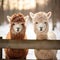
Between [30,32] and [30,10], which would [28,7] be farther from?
[30,32]

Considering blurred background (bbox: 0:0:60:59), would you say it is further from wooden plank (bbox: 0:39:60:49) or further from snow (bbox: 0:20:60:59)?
wooden plank (bbox: 0:39:60:49)

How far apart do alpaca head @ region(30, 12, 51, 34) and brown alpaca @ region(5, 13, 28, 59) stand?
122 millimetres

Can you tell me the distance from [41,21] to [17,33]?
268 mm

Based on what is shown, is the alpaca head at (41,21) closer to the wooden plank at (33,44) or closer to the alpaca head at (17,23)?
the alpaca head at (17,23)

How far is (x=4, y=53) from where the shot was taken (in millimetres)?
1646

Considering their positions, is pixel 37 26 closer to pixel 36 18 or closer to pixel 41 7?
pixel 36 18

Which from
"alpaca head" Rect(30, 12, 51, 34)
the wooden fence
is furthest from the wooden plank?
"alpaca head" Rect(30, 12, 51, 34)

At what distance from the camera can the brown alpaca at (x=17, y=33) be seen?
161 centimetres

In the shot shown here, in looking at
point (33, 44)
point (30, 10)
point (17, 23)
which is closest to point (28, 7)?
point (30, 10)

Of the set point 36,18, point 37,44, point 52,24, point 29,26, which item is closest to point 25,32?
point 29,26

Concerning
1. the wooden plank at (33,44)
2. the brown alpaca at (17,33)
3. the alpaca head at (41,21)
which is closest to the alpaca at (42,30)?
the alpaca head at (41,21)

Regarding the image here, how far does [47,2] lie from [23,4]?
0.80 feet

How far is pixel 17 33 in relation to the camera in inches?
64.0

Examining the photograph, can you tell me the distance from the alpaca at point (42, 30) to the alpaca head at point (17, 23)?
4.9 inches
